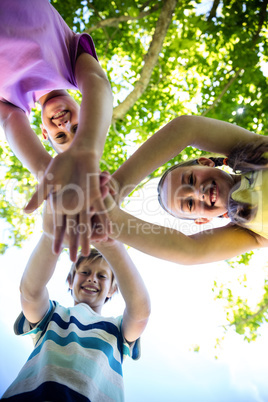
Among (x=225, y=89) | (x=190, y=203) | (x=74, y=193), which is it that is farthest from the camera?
(x=225, y=89)

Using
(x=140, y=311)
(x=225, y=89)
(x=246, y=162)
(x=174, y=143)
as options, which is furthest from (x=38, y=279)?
(x=225, y=89)

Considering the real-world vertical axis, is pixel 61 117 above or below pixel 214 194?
above

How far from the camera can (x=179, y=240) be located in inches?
55.2

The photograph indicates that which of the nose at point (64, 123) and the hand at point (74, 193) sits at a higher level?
the nose at point (64, 123)

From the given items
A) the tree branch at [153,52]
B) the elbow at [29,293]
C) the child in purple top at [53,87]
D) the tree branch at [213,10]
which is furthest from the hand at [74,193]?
the tree branch at [213,10]

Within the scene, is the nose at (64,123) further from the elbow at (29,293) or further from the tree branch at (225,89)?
the tree branch at (225,89)

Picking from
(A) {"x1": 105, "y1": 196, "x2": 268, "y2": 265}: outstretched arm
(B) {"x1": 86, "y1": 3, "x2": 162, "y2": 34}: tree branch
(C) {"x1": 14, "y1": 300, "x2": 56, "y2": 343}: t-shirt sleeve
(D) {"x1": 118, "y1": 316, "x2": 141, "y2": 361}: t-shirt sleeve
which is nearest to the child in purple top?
(A) {"x1": 105, "y1": 196, "x2": 268, "y2": 265}: outstretched arm

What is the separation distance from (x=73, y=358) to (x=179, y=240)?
0.74 m

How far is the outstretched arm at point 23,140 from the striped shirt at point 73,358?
833mm

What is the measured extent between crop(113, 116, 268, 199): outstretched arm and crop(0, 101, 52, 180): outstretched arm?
1.10 ft

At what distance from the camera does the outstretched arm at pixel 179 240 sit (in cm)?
129

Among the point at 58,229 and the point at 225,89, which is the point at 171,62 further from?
the point at 58,229

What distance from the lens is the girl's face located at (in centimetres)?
172

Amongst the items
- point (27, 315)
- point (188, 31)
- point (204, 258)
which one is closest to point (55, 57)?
point (204, 258)
